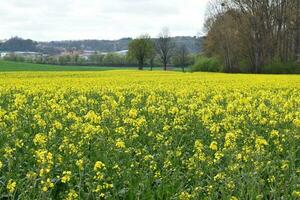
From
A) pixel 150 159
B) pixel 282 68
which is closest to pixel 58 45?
pixel 282 68

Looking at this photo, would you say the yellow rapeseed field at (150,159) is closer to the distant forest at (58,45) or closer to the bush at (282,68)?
the bush at (282,68)

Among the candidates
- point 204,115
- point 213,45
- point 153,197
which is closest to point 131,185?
point 153,197

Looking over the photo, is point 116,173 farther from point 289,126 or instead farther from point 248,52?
point 248,52

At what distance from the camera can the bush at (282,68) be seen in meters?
55.8

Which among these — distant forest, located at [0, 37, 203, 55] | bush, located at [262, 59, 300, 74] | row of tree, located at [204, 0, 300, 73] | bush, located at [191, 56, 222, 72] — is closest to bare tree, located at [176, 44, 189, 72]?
distant forest, located at [0, 37, 203, 55]

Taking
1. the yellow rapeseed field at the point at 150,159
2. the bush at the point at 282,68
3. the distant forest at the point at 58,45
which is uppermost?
the distant forest at the point at 58,45

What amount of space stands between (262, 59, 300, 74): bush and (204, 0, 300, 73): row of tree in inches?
53.4

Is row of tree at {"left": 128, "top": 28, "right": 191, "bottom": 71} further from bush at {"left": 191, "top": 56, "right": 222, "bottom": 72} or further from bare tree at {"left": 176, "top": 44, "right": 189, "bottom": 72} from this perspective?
bush at {"left": 191, "top": 56, "right": 222, "bottom": 72}

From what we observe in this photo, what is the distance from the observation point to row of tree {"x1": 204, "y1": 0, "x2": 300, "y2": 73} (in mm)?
59844

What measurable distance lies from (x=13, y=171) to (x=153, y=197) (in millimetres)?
1653

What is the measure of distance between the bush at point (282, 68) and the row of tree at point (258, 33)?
1.36 meters

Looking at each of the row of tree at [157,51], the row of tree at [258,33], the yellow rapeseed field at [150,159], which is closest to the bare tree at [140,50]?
the row of tree at [157,51]

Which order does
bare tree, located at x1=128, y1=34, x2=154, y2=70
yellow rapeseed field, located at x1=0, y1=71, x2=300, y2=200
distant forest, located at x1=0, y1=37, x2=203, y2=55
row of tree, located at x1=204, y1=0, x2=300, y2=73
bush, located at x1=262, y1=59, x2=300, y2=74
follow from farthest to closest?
1. distant forest, located at x1=0, y1=37, x2=203, y2=55
2. bare tree, located at x1=128, y1=34, x2=154, y2=70
3. row of tree, located at x1=204, y1=0, x2=300, y2=73
4. bush, located at x1=262, y1=59, x2=300, y2=74
5. yellow rapeseed field, located at x1=0, y1=71, x2=300, y2=200

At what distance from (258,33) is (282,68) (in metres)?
6.04
